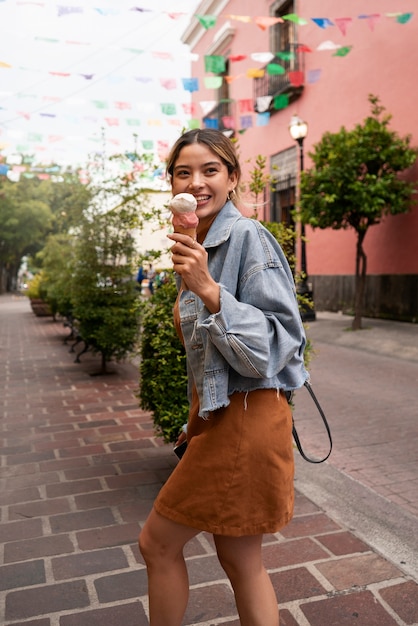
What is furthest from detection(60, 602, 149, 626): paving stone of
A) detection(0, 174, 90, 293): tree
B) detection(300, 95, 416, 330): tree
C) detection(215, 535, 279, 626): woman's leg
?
detection(0, 174, 90, 293): tree

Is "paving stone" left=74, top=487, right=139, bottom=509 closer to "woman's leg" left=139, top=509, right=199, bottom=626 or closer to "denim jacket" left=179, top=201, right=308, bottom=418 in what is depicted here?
"woman's leg" left=139, top=509, right=199, bottom=626

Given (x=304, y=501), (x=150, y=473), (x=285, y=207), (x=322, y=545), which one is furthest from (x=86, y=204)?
(x=285, y=207)

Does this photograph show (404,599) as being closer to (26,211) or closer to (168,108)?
(168,108)

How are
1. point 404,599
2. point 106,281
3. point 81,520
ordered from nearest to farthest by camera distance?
point 404,599 → point 81,520 → point 106,281

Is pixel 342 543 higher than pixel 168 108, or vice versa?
pixel 168 108

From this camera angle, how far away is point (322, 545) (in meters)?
2.93

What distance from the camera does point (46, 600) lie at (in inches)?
97.7

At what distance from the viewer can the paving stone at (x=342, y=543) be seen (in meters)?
2.87

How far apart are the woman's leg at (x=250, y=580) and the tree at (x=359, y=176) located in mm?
8841

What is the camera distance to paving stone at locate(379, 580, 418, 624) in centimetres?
231

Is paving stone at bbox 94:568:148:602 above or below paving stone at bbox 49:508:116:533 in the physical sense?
above

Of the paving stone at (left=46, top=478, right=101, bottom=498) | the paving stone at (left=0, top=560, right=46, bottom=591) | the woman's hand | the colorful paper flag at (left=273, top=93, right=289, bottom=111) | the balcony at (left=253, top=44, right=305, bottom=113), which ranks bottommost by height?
the paving stone at (left=46, top=478, right=101, bottom=498)

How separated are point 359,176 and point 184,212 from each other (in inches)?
381

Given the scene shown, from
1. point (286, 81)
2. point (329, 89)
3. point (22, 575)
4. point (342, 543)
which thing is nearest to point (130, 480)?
point (22, 575)
